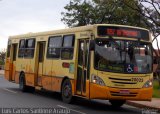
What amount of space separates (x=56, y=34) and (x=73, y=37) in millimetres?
1882

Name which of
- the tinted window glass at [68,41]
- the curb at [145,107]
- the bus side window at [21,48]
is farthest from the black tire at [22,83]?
the curb at [145,107]

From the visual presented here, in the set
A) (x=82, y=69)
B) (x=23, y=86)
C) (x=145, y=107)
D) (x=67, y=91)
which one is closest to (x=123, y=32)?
(x=82, y=69)

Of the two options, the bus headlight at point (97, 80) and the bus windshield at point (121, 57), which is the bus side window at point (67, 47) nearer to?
the bus windshield at point (121, 57)

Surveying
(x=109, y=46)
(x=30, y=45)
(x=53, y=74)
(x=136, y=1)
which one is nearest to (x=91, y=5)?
(x=136, y=1)

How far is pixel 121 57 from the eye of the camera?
16.8m

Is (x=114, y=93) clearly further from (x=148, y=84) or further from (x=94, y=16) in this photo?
(x=94, y=16)

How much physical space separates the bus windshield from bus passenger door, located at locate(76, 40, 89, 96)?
0.79 m

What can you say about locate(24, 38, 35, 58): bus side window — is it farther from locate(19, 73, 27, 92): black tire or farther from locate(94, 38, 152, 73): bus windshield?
locate(94, 38, 152, 73): bus windshield

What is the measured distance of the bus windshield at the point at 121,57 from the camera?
16.6m

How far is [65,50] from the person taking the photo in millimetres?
19188

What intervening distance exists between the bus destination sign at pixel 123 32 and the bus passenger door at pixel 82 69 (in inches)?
35.2

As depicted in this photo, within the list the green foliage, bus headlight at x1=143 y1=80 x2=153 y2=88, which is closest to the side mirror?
bus headlight at x1=143 y1=80 x2=153 y2=88

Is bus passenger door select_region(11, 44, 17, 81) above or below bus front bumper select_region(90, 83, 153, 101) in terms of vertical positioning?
above

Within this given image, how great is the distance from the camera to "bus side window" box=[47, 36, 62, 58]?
65.3ft
